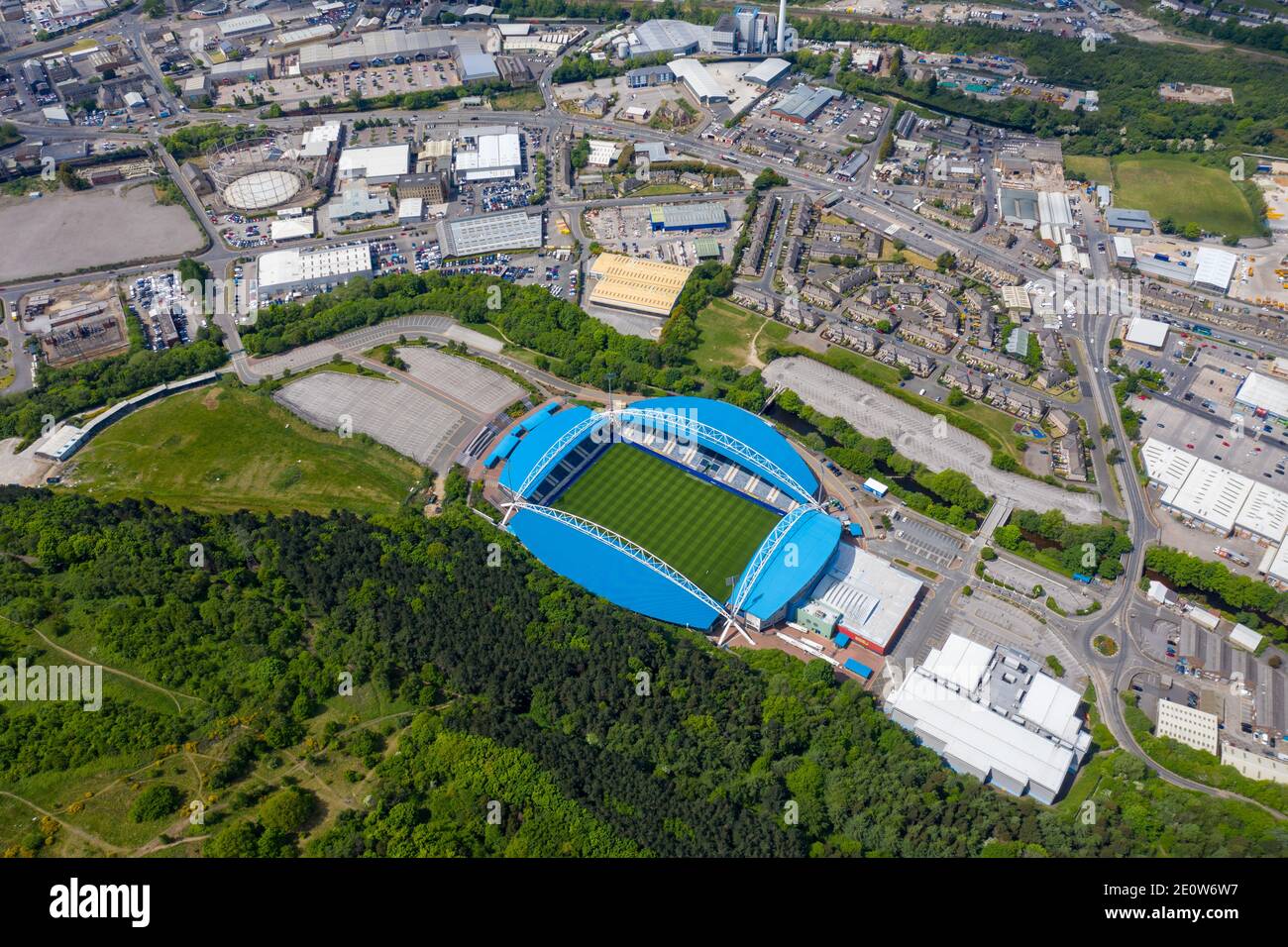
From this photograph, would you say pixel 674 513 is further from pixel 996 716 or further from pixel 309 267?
pixel 309 267

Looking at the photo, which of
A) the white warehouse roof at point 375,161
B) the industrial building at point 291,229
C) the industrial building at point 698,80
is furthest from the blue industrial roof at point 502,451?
the industrial building at point 698,80

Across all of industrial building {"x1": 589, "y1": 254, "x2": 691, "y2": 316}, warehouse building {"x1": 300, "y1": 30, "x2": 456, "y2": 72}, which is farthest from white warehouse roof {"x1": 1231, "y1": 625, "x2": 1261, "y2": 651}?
warehouse building {"x1": 300, "y1": 30, "x2": 456, "y2": 72}

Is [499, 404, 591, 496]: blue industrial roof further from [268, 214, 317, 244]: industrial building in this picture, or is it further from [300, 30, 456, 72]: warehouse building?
[300, 30, 456, 72]: warehouse building

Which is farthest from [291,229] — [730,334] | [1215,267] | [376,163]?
[1215,267]

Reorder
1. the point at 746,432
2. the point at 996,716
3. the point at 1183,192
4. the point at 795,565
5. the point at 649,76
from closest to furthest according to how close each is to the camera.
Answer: the point at 996,716, the point at 795,565, the point at 746,432, the point at 1183,192, the point at 649,76

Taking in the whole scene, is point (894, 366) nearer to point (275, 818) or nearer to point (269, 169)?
point (275, 818)

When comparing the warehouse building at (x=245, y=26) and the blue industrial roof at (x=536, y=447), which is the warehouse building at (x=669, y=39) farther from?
the blue industrial roof at (x=536, y=447)

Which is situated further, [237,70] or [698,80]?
[237,70]
